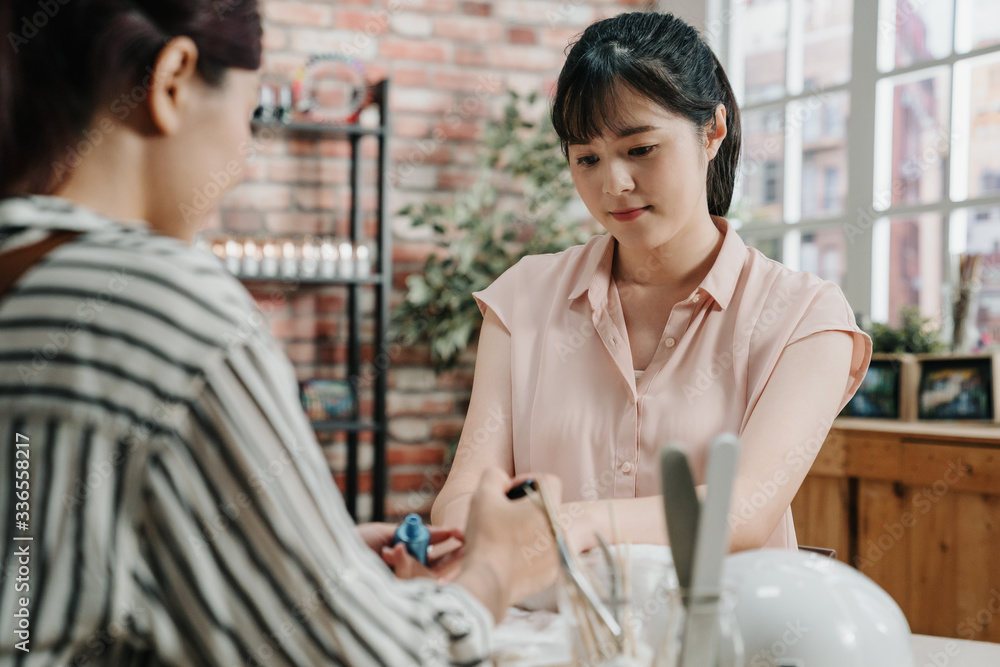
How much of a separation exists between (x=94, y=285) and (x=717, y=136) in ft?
3.69

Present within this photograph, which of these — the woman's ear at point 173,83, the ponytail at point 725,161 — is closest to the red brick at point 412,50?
the ponytail at point 725,161

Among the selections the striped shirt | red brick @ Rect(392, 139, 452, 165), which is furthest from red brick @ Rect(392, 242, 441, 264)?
the striped shirt

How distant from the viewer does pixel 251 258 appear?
3139 millimetres

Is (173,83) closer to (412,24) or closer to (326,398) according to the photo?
(326,398)

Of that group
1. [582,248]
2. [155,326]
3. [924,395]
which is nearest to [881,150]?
[924,395]

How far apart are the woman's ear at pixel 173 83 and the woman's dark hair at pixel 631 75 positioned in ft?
2.58

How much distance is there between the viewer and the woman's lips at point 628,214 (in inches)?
51.2

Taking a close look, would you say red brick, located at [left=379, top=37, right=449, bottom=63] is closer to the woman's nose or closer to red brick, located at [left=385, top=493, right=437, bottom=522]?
red brick, located at [left=385, top=493, right=437, bottom=522]

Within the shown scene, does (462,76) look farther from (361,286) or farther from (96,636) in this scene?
(96,636)

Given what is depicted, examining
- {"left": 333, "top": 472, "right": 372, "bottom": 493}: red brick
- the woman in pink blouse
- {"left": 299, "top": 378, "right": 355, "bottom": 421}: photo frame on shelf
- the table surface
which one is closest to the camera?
the table surface

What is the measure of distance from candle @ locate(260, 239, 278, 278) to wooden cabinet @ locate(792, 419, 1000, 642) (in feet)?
6.51

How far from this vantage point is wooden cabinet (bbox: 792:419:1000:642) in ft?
7.16

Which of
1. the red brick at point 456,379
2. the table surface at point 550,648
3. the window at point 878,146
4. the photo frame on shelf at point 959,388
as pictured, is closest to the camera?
the table surface at point 550,648

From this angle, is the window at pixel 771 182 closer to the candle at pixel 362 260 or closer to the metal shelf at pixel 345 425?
the candle at pixel 362 260
